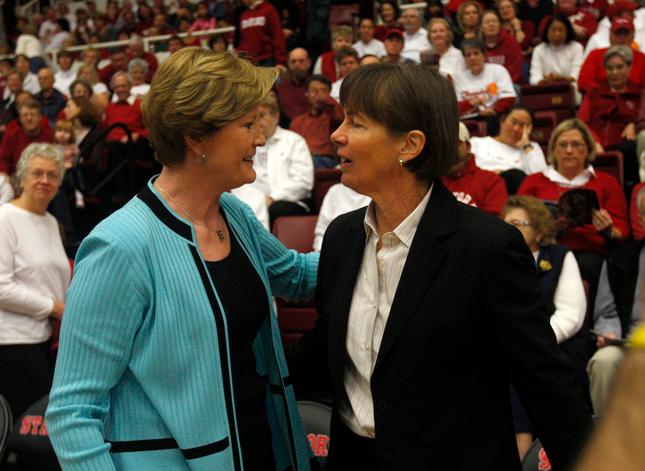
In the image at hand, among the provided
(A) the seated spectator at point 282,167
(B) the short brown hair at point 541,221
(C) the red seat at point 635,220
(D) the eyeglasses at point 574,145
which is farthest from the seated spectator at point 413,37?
(B) the short brown hair at point 541,221

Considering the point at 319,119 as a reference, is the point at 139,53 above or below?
below

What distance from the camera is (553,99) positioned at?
8016 millimetres

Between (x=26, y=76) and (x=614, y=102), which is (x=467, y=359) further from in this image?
(x=26, y=76)

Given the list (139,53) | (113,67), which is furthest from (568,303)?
(113,67)

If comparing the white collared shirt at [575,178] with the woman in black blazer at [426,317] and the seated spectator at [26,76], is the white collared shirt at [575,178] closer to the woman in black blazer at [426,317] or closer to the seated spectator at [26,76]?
the woman in black blazer at [426,317]

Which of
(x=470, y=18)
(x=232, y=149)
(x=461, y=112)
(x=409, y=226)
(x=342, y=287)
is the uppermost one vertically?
(x=232, y=149)

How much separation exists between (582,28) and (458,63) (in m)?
2.35

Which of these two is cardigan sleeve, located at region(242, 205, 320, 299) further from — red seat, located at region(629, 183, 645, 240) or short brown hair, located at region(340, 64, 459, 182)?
red seat, located at region(629, 183, 645, 240)

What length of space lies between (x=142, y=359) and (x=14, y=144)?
7454 mm

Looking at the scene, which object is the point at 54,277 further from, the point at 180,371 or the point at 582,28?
the point at 582,28

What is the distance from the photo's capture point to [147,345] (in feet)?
5.72

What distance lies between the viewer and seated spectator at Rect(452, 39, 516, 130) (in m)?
7.76

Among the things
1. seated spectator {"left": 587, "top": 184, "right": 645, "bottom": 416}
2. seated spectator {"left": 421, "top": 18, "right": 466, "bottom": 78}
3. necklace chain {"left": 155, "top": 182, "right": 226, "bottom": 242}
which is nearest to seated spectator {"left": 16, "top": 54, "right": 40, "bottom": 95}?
seated spectator {"left": 421, "top": 18, "right": 466, "bottom": 78}

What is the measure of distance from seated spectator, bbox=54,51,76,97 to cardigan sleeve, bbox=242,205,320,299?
1136 centimetres
